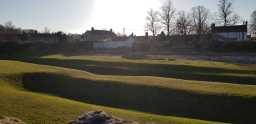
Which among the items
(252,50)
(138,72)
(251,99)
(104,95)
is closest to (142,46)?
(252,50)

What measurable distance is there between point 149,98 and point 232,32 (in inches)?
3187

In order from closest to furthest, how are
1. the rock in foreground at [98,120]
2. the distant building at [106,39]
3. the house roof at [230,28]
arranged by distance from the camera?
1. the rock in foreground at [98,120]
2. the distant building at [106,39]
3. the house roof at [230,28]

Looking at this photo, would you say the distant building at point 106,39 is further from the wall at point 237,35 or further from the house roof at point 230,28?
the wall at point 237,35

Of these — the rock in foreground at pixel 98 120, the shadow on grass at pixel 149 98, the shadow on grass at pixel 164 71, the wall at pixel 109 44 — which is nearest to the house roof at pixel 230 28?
the wall at pixel 109 44

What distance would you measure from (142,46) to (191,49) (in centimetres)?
1327

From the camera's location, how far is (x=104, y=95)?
106ft

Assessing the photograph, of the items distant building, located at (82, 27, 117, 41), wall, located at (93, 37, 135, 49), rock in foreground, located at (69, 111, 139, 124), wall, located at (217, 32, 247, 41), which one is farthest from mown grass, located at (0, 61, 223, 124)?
distant building, located at (82, 27, 117, 41)

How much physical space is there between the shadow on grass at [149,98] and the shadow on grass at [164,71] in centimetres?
1215

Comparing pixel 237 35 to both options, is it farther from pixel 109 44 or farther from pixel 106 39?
pixel 106 39

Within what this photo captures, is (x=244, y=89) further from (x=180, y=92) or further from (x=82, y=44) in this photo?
(x=82, y=44)

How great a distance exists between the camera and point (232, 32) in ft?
348

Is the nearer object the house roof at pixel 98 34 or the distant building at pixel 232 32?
the distant building at pixel 232 32

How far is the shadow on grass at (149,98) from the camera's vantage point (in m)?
26.0

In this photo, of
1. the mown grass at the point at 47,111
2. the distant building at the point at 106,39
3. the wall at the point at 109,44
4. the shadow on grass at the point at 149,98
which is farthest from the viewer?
the distant building at the point at 106,39
